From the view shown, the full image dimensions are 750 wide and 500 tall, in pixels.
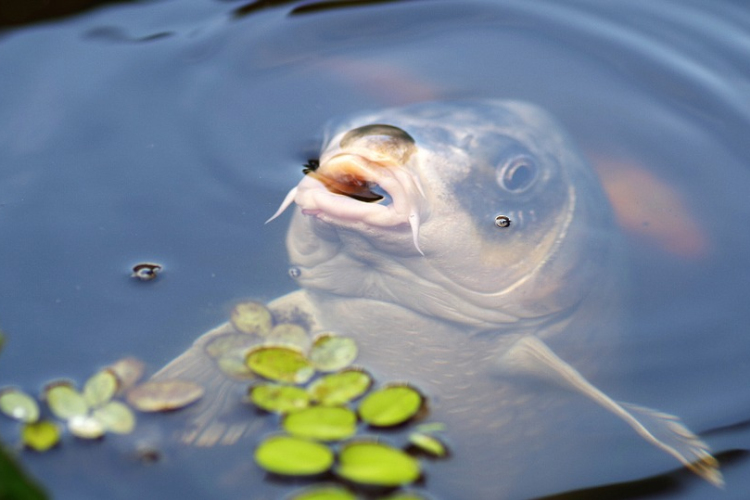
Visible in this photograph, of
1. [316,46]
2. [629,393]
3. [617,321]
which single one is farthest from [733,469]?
[316,46]

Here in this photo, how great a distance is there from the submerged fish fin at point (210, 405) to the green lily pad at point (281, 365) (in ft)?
0.30

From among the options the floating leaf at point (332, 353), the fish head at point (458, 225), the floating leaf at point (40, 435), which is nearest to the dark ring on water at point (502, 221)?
the fish head at point (458, 225)

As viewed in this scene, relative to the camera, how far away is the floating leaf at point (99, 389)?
2236 mm

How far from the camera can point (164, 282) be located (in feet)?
9.10

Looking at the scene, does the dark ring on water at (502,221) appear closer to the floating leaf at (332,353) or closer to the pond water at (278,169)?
the pond water at (278,169)

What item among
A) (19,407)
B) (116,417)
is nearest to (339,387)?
(116,417)

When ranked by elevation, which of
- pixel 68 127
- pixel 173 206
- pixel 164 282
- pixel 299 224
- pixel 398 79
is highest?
pixel 398 79

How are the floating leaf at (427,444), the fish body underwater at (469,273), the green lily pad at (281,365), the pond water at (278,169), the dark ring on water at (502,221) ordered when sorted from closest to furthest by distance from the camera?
the floating leaf at (427,444), the green lily pad at (281,365), the pond water at (278,169), the fish body underwater at (469,273), the dark ring on water at (502,221)

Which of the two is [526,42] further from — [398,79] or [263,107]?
[263,107]

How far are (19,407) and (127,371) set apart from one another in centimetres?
32

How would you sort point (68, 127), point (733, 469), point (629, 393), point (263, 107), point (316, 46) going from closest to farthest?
point (733, 469) → point (629, 393) → point (68, 127) → point (263, 107) → point (316, 46)

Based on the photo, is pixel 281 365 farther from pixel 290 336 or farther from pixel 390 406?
pixel 390 406

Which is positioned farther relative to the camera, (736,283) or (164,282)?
(736,283)

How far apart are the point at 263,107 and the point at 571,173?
1404 mm
